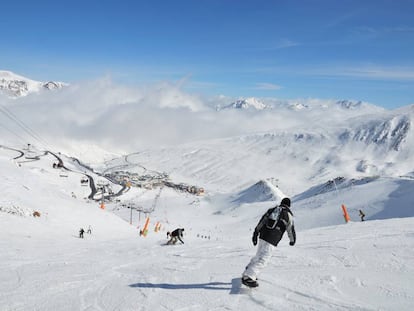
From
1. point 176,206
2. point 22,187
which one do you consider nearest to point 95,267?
point 22,187

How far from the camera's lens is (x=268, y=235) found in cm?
805

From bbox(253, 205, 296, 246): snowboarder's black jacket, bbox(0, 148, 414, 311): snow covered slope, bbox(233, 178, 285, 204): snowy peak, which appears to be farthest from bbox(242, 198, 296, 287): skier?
bbox(233, 178, 285, 204): snowy peak

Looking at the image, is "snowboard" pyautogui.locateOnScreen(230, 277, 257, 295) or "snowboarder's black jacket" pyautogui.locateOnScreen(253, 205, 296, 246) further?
"snowboarder's black jacket" pyautogui.locateOnScreen(253, 205, 296, 246)

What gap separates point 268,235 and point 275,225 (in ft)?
0.97

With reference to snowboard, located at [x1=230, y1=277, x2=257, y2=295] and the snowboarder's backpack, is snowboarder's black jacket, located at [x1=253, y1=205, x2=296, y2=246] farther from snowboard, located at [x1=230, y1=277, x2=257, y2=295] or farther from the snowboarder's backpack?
snowboard, located at [x1=230, y1=277, x2=257, y2=295]

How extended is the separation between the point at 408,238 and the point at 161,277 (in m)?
9.15

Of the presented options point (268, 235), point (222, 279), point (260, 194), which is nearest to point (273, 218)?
point (268, 235)

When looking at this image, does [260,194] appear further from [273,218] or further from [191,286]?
[273,218]

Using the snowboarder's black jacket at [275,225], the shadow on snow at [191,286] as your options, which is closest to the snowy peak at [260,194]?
the shadow on snow at [191,286]

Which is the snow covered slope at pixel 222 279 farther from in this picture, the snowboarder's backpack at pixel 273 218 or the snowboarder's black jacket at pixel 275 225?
the snowboarder's backpack at pixel 273 218

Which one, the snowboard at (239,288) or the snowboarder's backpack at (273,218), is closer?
the snowboard at (239,288)

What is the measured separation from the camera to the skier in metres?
8.02

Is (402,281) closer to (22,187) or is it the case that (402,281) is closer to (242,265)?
(242,265)

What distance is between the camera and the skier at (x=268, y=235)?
26.3ft
